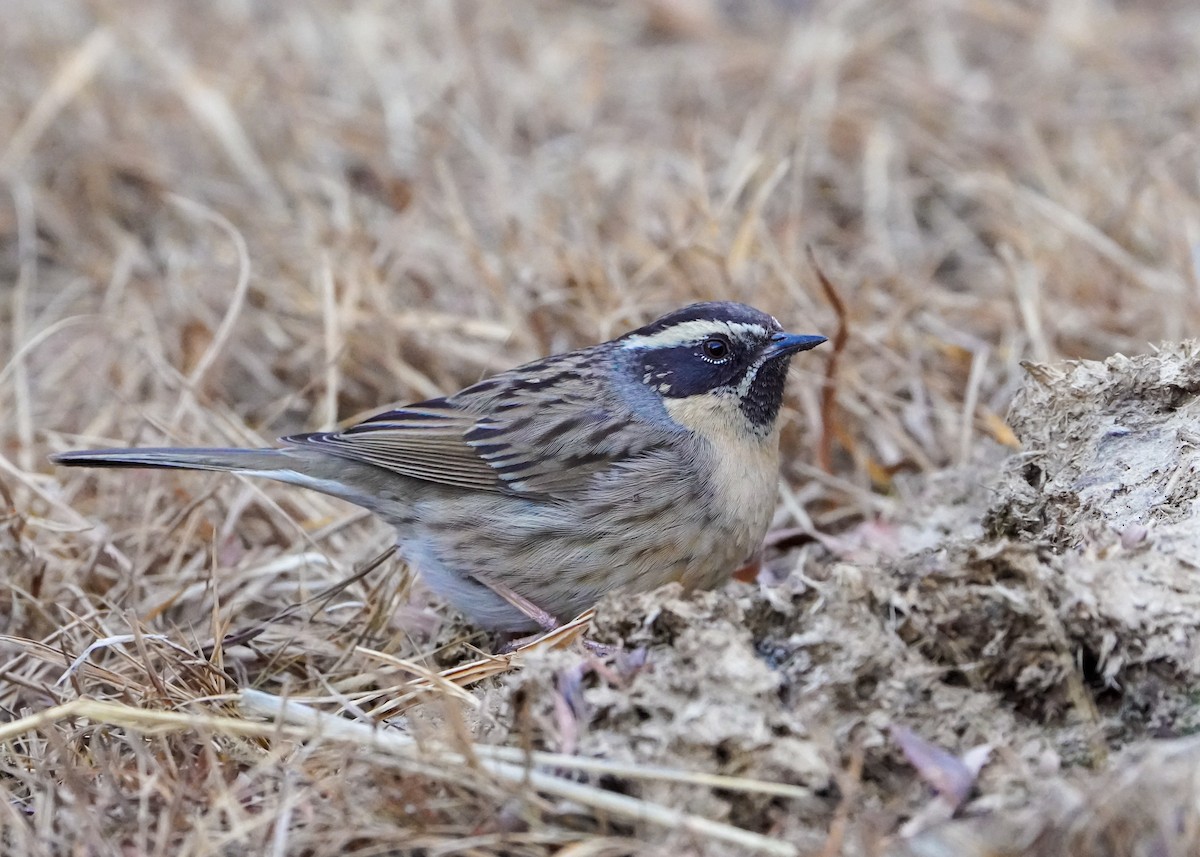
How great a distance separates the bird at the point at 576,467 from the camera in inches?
209

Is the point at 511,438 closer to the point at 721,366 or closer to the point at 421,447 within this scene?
the point at 421,447

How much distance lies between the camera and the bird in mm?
5312

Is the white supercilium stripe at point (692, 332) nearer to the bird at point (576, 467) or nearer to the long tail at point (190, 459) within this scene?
the bird at point (576, 467)

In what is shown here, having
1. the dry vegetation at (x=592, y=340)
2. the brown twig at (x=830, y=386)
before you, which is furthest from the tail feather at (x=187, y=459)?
the brown twig at (x=830, y=386)

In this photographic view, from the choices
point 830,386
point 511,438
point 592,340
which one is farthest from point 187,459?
point 830,386

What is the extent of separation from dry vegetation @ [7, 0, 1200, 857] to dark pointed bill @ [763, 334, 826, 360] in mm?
866

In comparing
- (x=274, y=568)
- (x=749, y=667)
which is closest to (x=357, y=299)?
(x=274, y=568)

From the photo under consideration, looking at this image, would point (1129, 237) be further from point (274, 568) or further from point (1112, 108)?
point (274, 568)

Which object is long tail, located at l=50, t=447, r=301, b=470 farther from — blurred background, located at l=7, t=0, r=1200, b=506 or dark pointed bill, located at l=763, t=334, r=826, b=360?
dark pointed bill, located at l=763, t=334, r=826, b=360

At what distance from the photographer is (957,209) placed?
30.0 ft

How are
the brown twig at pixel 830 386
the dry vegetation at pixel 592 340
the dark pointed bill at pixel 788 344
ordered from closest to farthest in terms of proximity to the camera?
the dry vegetation at pixel 592 340 < the dark pointed bill at pixel 788 344 < the brown twig at pixel 830 386

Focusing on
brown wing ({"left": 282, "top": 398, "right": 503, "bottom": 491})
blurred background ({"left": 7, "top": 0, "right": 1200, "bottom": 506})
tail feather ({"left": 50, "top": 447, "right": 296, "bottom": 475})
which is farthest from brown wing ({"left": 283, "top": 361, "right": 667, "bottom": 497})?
blurred background ({"left": 7, "top": 0, "right": 1200, "bottom": 506})

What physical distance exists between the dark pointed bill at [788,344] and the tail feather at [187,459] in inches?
78.7

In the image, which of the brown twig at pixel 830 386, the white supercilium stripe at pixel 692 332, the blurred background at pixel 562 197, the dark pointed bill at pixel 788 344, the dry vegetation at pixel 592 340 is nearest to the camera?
the dry vegetation at pixel 592 340
